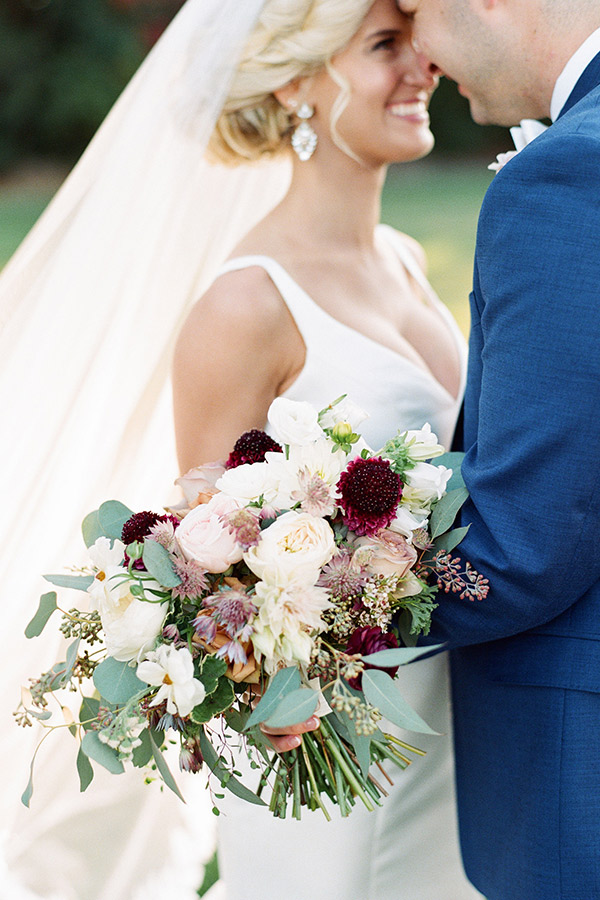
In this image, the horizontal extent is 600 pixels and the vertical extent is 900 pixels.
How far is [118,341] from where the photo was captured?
2590 mm

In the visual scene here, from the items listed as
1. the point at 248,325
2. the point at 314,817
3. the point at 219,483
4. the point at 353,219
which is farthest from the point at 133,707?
the point at 353,219

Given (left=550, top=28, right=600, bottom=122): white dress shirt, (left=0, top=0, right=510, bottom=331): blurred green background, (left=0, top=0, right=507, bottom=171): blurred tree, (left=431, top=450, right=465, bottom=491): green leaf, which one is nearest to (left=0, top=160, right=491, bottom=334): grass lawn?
(left=0, top=0, right=510, bottom=331): blurred green background

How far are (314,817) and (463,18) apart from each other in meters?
2.00

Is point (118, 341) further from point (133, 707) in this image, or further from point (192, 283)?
point (133, 707)

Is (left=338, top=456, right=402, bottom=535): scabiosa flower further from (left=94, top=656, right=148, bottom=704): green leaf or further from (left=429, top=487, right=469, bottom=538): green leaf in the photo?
(left=94, top=656, right=148, bottom=704): green leaf

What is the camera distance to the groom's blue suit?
1.58m

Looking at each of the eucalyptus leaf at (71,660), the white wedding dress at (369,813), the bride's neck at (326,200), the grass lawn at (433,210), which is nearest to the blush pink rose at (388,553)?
the eucalyptus leaf at (71,660)

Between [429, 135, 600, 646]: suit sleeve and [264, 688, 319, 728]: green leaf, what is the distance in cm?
45

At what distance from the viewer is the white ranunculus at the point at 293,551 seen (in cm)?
151

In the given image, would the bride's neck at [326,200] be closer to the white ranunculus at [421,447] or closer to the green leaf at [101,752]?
the white ranunculus at [421,447]

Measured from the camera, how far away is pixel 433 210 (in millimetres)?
14805

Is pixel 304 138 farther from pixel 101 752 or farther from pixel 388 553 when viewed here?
pixel 101 752

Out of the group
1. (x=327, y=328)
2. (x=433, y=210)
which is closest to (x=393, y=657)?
(x=327, y=328)

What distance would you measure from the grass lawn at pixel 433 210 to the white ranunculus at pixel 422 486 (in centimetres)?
744
